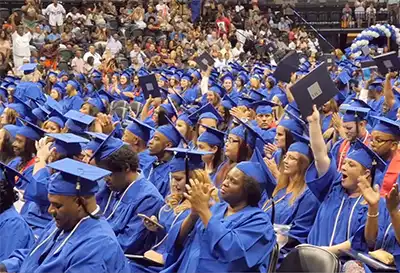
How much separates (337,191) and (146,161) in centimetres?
222

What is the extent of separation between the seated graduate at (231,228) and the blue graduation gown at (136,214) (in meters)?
0.72

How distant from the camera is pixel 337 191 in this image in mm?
5191

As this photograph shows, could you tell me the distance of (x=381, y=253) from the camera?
4516mm

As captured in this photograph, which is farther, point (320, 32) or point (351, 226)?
point (320, 32)

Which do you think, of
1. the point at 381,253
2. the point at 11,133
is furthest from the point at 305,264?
the point at 11,133

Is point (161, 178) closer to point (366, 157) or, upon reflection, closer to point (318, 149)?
point (318, 149)

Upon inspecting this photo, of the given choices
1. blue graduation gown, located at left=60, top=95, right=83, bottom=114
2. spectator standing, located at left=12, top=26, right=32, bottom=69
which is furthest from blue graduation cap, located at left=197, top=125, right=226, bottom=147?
spectator standing, located at left=12, top=26, right=32, bottom=69

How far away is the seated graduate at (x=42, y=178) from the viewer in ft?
17.6

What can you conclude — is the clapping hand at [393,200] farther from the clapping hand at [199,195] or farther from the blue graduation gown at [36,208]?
the blue graduation gown at [36,208]

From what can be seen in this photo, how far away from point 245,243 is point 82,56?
1552cm

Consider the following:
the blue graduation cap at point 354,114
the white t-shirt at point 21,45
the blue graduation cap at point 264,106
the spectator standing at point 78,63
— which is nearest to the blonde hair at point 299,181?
the blue graduation cap at point 354,114

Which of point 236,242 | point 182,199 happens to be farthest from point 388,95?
point 236,242

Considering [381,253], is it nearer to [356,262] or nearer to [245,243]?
[356,262]

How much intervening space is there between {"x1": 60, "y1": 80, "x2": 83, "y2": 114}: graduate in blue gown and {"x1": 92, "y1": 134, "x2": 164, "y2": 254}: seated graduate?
5569 mm
